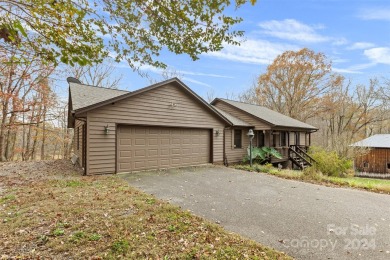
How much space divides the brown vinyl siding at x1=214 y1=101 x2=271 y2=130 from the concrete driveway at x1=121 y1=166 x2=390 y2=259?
650 cm

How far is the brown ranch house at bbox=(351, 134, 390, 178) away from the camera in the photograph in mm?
20125

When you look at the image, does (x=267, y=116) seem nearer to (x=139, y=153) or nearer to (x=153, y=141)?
(x=153, y=141)

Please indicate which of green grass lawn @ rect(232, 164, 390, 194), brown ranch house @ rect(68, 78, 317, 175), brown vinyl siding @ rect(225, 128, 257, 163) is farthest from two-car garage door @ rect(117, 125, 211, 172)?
green grass lawn @ rect(232, 164, 390, 194)

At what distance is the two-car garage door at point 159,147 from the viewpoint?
358 inches

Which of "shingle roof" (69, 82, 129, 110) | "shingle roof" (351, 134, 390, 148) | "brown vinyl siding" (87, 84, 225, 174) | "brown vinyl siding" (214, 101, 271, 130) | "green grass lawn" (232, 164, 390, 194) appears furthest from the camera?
"shingle roof" (351, 134, 390, 148)

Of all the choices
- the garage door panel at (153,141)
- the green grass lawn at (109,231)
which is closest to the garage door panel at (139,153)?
the garage door panel at (153,141)

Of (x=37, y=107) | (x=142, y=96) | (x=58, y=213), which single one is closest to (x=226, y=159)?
(x=142, y=96)

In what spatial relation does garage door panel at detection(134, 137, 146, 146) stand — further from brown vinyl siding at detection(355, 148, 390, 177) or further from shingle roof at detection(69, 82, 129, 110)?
brown vinyl siding at detection(355, 148, 390, 177)

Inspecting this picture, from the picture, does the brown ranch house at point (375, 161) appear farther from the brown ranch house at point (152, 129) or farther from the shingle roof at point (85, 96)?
the shingle roof at point (85, 96)

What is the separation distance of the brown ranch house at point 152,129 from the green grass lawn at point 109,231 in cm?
322

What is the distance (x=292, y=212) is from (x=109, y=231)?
3801 millimetres

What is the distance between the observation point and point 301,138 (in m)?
19.9

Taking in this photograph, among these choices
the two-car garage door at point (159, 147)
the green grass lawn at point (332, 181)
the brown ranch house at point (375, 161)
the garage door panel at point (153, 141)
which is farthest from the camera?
the brown ranch house at point (375, 161)

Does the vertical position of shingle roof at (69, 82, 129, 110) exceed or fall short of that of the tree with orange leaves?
it falls short
